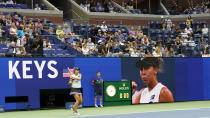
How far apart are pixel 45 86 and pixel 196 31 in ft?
48.7

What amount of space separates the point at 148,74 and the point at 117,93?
2166mm

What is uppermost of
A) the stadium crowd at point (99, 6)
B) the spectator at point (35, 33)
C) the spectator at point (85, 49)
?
the stadium crowd at point (99, 6)

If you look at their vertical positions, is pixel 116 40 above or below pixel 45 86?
above

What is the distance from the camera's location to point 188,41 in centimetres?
2958

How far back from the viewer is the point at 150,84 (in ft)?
78.7

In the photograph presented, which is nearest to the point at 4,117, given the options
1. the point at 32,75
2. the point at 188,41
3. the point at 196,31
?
the point at 32,75

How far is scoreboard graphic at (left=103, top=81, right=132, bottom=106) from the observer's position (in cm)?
2295

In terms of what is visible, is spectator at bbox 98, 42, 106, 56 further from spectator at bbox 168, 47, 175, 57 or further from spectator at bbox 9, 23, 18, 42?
spectator at bbox 9, 23, 18, 42

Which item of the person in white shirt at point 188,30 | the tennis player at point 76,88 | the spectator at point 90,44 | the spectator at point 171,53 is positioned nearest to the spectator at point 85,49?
the spectator at point 90,44

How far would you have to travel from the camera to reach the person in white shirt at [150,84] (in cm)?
2384

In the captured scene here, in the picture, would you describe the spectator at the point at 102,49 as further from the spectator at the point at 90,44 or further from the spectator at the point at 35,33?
the spectator at the point at 35,33

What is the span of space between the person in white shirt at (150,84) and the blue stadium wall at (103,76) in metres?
0.28

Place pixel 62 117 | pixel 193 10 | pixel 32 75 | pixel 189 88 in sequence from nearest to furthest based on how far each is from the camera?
pixel 62 117, pixel 32 75, pixel 189 88, pixel 193 10

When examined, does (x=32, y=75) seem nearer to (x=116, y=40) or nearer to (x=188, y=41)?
(x=116, y=40)
